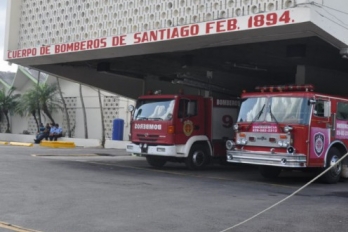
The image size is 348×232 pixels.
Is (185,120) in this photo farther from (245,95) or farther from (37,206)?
(37,206)

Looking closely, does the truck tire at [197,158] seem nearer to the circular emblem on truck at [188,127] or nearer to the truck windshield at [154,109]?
the circular emblem on truck at [188,127]

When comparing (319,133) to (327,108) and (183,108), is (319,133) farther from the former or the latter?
(183,108)

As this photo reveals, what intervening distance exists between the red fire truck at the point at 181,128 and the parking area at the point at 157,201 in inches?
38.1

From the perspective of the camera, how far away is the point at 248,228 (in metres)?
7.98

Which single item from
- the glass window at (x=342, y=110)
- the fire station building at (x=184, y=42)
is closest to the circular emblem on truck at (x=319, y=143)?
the glass window at (x=342, y=110)

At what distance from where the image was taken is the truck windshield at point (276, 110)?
1356cm

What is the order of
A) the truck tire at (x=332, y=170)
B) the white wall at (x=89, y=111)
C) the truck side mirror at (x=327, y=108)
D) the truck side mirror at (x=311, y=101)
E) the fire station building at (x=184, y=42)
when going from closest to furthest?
the fire station building at (x=184, y=42), the truck side mirror at (x=311, y=101), the truck side mirror at (x=327, y=108), the truck tire at (x=332, y=170), the white wall at (x=89, y=111)

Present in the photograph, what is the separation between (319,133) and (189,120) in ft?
14.7

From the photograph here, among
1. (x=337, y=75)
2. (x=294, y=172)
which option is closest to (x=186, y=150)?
(x=294, y=172)

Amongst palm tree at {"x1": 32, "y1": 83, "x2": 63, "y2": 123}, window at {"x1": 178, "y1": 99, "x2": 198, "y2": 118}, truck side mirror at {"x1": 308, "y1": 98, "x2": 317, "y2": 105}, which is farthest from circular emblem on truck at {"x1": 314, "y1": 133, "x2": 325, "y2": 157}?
palm tree at {"x1": 32, "y1": 83, "x2": 63, "y2": 123}

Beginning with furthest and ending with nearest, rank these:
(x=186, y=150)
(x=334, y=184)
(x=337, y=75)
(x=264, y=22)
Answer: (x=337, y=75), (x=186, y=150), (x=334, y=184), (x=264, y=22)

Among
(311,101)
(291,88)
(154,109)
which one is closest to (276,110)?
(291,88)

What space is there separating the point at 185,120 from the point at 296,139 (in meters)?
4.34

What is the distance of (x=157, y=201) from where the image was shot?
10.2m
